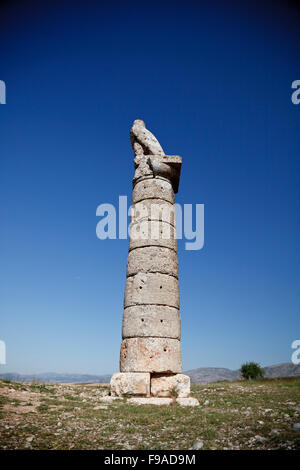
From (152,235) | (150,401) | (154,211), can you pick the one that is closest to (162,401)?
(150,401)

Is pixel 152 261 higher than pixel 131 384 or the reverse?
higher

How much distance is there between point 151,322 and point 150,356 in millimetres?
794

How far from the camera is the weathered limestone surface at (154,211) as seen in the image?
9.12 m

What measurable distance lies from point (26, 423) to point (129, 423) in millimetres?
1625

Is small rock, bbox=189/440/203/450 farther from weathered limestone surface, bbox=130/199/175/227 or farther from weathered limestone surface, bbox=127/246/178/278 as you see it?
weathered limestone surface, bbox=130/199/175/227

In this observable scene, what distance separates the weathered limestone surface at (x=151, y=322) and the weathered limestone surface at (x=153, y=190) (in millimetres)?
3181

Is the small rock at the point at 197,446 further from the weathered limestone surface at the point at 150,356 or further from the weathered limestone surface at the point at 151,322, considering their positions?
the weathered limestone surface at the point at 151,322

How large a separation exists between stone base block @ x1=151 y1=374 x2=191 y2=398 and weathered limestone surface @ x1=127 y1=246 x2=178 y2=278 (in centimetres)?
260

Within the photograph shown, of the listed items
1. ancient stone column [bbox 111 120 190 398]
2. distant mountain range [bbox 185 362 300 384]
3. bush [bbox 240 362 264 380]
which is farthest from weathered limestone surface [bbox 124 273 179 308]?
distant mountain range [bbox 185 362 300 384]

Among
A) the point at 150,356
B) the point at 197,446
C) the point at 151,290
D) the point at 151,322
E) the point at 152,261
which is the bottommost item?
the point at 197,446

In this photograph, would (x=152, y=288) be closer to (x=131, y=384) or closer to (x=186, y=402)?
(x=131, y=384)

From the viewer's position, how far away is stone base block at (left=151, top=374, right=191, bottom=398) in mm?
7562

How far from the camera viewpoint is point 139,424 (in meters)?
5.25

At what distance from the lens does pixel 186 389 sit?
7.68 metres
